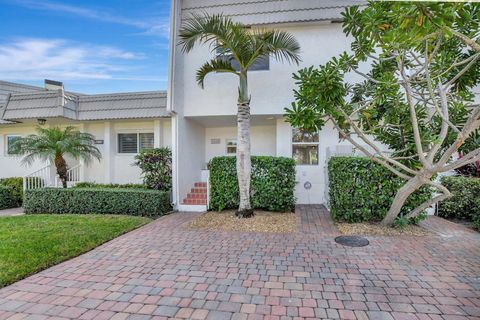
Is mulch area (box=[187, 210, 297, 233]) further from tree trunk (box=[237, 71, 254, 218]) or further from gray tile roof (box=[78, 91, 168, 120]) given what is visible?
gray tile roof (box=[78, 91, 168, 120])

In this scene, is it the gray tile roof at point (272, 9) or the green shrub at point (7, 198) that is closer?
the gray tile roof at point (272, 9)

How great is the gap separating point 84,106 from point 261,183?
28.5 feet

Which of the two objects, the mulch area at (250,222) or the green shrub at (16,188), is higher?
the green shrub at (16,188)

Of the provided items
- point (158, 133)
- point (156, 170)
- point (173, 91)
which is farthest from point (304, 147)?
point (158, 133)

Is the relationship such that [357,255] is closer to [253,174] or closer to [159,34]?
[253,174]

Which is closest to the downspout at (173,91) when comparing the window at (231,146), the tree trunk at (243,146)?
the tree trunk at (243,146)

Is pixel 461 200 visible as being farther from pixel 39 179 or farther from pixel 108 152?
pixel 39 179

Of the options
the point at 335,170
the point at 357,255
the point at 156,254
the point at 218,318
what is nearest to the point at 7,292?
the point at 156,254

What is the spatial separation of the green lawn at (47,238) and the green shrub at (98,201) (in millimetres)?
822

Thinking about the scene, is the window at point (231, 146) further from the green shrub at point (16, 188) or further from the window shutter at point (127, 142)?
the green shrub at point (16, 188)

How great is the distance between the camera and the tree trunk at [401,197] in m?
5.96

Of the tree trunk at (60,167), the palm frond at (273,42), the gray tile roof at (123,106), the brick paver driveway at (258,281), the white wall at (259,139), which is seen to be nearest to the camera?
the brick paver driveway at (258,281)

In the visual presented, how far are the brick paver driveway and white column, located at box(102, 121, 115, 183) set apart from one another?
660cm

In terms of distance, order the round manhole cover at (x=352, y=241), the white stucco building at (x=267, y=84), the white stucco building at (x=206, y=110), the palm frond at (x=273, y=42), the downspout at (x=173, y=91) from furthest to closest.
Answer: the white stucco building at (x=206, y=110) → the white stucco building at (x=267, y=84) → the downspout at (x=173, y=91) → the palm frond at (x=273, y=42) → the round manhole cover at (x=352, y=241)
